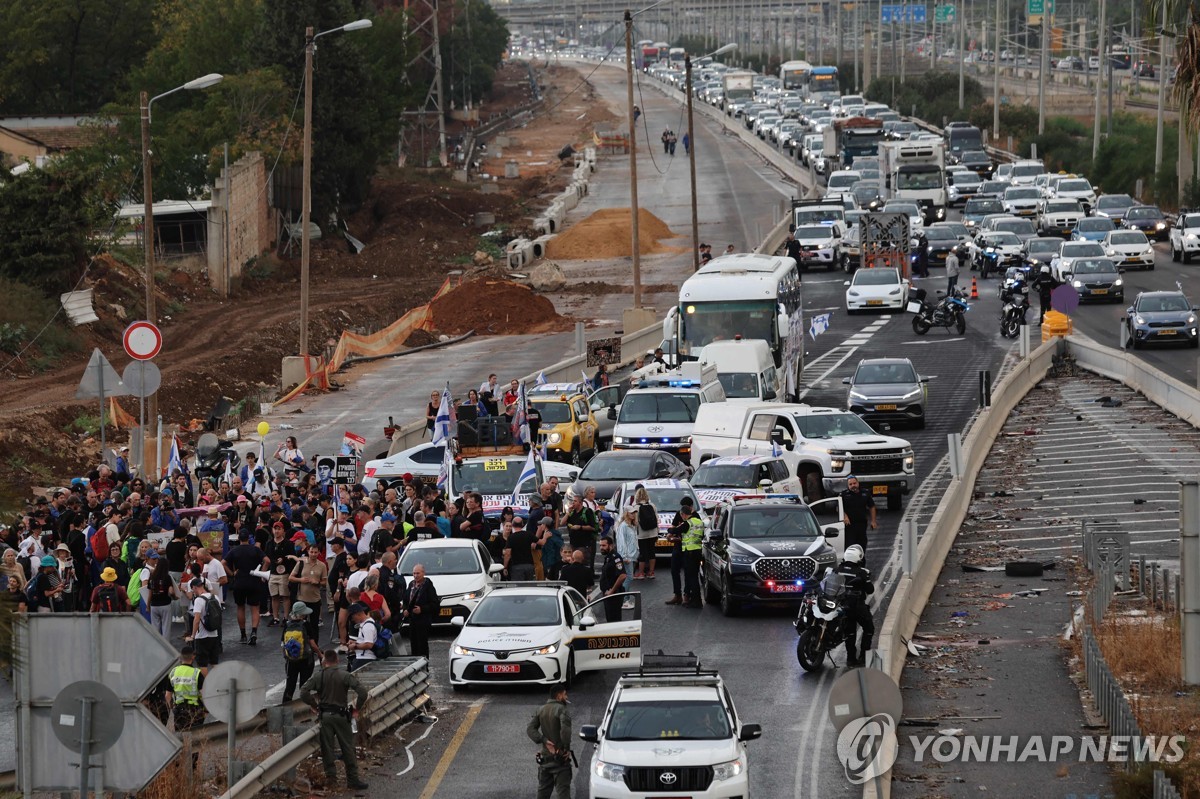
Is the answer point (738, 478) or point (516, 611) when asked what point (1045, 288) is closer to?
point (738, 478)

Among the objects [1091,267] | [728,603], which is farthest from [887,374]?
[1091,267]

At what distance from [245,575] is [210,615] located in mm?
2885

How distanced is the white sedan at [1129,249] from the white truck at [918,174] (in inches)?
639

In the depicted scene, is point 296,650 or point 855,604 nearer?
point 296,650

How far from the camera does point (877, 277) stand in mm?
59375

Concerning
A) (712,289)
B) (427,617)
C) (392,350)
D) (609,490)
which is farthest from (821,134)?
(427,617)

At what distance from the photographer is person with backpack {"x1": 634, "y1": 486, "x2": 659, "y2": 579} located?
27.9 m

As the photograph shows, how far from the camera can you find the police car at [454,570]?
2478cm

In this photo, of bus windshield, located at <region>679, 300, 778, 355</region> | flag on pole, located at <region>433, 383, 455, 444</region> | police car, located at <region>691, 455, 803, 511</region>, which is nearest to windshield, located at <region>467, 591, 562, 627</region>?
police car, located at <region>691, 455, 803, 511</region>

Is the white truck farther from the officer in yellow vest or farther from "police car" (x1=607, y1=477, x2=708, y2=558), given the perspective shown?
the officer in yellow vest

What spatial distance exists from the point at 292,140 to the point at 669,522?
184 feet

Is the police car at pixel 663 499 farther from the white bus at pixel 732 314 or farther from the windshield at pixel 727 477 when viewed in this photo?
the white bus at pixel 732 314

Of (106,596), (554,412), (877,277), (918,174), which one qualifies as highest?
(106,596)

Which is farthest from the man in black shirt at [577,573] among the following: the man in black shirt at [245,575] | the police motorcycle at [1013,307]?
the police motorcycle at [1013,307]
